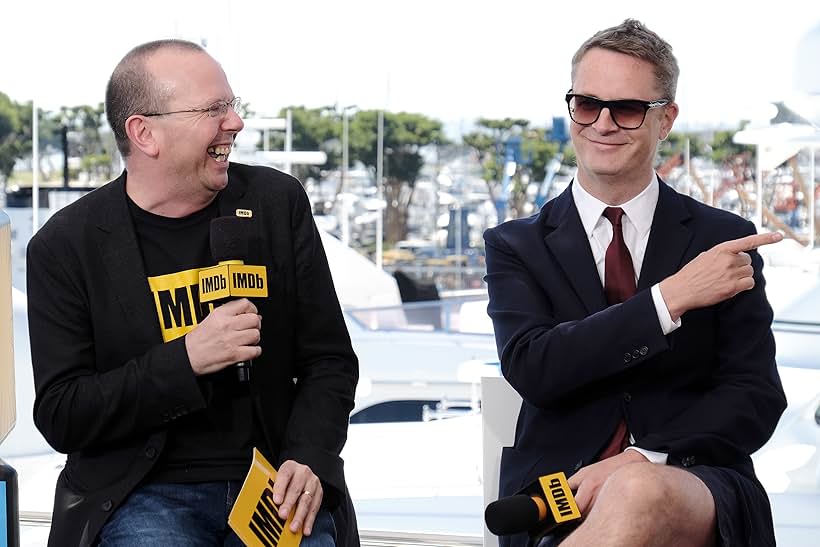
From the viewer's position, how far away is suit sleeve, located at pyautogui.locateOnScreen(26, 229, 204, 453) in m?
1.81

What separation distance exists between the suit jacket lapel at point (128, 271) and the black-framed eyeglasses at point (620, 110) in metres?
0.80

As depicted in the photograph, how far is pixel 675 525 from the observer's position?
1.70 metres

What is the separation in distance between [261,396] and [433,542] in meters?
1.44

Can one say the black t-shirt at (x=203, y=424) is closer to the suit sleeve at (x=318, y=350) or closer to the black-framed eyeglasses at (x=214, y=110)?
the suit sleeve at (x=318, y=350)

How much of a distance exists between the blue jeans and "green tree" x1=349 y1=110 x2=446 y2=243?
1158cm

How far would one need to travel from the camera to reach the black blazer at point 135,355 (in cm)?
183

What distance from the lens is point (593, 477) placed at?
1.82 metres

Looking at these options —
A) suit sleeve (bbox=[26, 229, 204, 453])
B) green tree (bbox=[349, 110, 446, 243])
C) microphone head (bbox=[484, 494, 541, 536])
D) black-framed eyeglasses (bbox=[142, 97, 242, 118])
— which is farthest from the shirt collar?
green tree (bbox=[349, 110, 446, 243])

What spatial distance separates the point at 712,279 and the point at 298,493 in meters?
0.74

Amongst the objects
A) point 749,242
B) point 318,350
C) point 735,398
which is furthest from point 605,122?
point 318,350

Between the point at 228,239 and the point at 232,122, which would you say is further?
the point at 232,122

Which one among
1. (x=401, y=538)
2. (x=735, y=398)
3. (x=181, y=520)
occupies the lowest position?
(x=401, y=538)

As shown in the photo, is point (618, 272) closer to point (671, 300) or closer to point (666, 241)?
point (666, 241)

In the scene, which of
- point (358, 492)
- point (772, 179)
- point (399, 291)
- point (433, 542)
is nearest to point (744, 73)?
point (772, 179)
